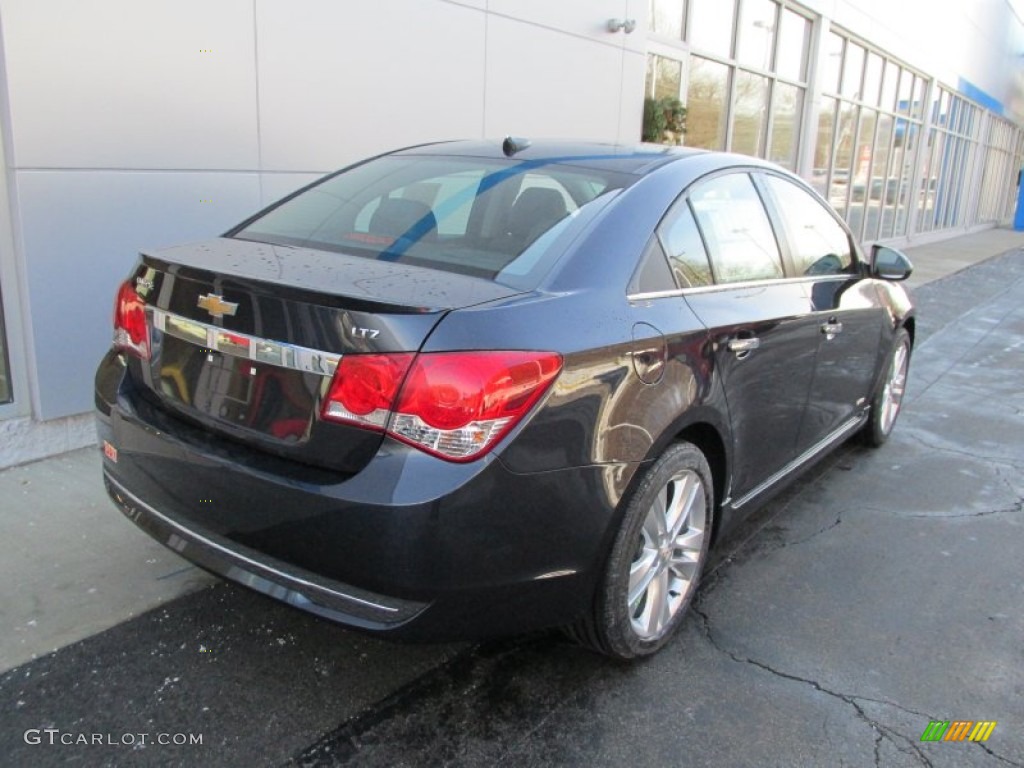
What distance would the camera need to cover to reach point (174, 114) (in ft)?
15.0

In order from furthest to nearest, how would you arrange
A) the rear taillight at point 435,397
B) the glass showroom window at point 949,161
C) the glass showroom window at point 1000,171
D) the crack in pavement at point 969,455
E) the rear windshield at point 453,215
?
the glass showroom window at point 1000,171 → the glass showroom window at point 949,161 → the crack in pavement at point 969,455 → the rear windshield at point 453,215 → the rear taillight at point 435,397

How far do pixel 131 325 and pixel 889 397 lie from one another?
14.0 ft

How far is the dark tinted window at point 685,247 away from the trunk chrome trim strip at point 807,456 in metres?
0.85

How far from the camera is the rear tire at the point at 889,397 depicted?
4.89 metres

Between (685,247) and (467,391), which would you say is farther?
(685,247)

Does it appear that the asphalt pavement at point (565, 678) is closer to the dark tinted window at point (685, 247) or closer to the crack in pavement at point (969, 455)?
the dark tinted window at point (685, 247)

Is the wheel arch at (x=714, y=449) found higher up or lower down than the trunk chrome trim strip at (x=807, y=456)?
higher up

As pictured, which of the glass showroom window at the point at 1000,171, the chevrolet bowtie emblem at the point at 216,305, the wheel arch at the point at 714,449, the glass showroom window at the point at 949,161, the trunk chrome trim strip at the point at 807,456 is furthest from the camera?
the glass showroom window at the point at 1000,171

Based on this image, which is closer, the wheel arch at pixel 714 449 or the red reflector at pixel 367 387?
the red reflector at pixel 367 387

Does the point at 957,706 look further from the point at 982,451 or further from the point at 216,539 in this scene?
the point at 982,451

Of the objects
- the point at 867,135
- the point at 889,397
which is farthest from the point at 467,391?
the point at 867,135

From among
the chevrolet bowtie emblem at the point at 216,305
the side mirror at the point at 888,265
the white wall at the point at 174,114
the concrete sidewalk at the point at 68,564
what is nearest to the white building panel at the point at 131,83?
the white wall at the point at 174,114

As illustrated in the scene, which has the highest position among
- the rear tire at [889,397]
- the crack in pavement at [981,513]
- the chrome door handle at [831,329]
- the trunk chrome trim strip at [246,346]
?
the trunk chrome trim strip at [246,346]

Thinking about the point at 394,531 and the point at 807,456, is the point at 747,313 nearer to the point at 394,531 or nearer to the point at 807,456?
the point at 807,456
